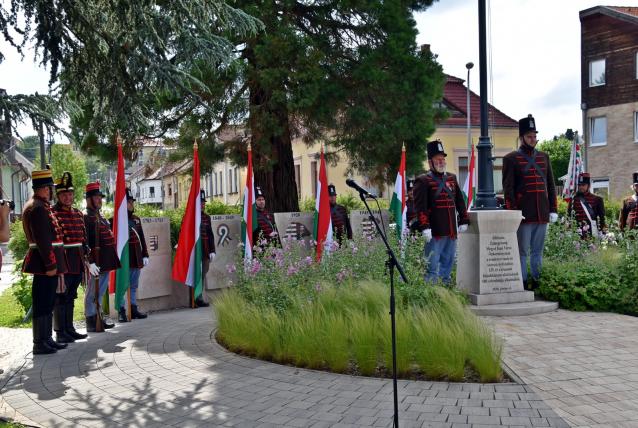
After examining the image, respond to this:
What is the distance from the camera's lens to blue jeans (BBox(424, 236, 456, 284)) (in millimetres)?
8766

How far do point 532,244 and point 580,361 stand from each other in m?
3.66

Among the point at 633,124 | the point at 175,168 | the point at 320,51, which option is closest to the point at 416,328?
the point at 320,51

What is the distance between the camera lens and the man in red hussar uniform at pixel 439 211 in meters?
8.68

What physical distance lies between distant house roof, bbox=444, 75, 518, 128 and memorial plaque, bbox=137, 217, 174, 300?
28643mm

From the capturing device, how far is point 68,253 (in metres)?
7.90

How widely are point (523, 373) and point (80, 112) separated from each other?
5.73 metres

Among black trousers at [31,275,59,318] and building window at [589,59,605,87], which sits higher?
building window at [589,59,605,87]

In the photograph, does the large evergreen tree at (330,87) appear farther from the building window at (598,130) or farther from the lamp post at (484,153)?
the building window at (598,130)

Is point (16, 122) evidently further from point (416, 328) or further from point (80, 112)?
point (416, 328)

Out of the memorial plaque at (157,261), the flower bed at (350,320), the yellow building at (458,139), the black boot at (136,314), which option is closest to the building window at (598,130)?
the yellow building at (458,139)

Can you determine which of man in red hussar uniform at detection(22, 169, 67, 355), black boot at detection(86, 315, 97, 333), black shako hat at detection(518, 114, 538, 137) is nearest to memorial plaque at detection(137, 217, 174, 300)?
black boot at detection(86, 315, 97, 333)

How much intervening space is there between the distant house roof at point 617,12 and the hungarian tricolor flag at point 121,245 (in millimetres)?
33485

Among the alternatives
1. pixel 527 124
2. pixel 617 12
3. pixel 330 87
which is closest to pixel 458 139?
pixel 617 12

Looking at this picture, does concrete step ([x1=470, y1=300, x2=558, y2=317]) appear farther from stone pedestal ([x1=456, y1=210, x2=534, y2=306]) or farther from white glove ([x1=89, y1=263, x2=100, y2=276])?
white glove ([x1=89, y1=263, x2=100, y2=276])
